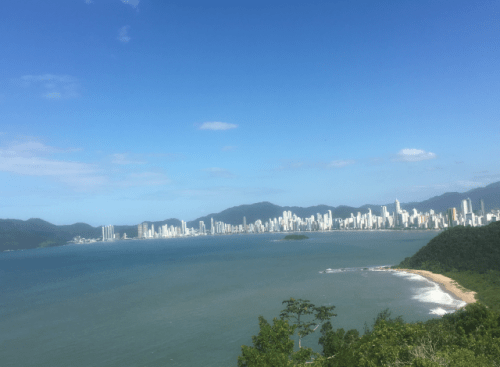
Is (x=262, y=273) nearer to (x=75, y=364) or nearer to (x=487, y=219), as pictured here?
(x=75, y=364)

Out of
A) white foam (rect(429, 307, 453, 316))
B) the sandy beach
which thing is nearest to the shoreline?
the sandy beach

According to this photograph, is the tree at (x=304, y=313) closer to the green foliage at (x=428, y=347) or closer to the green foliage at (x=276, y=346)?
the green foliage at (x=276, y=346)

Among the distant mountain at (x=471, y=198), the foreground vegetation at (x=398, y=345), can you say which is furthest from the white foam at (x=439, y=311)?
the distant mountain at (x=471, y=198)

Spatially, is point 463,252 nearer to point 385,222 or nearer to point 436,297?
point 436,297

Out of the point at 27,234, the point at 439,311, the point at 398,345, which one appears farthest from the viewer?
the point at 27,234

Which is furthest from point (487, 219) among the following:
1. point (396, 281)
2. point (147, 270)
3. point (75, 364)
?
point (75, 364)

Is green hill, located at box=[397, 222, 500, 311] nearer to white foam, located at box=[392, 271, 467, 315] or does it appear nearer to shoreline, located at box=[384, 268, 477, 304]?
shoreline, located at box=[384, 268, 477, 304]


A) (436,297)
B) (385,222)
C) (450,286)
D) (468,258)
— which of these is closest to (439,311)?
(436,297)
